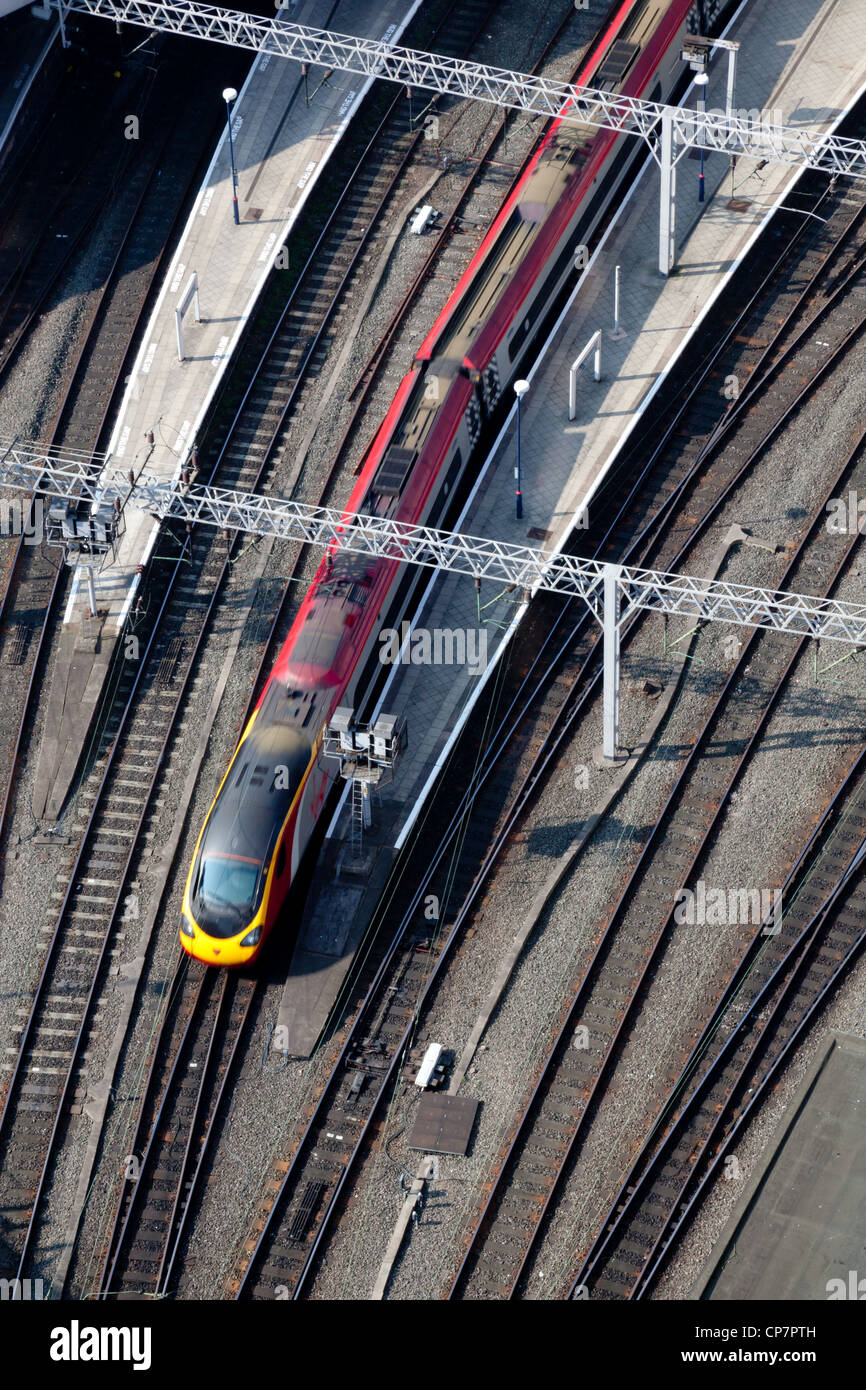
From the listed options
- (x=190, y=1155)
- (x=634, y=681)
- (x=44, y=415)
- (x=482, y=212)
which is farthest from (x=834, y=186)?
(x=190, y=1155)

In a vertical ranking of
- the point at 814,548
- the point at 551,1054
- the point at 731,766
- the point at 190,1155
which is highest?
the point at 814,548

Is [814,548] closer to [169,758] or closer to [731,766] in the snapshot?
[731,766]

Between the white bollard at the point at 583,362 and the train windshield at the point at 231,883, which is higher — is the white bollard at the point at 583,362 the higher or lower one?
the higher one

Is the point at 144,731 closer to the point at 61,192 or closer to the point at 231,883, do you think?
the point at 231,883

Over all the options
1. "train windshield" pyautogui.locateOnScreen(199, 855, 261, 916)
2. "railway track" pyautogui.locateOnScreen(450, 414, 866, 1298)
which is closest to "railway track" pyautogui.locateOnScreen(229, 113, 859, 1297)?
"railway track" pyautogui.locateOnScreen(450, 414, 866, 1298)

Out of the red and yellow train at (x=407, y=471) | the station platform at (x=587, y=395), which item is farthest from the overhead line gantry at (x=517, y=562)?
the station platform at (x=587, y=395)

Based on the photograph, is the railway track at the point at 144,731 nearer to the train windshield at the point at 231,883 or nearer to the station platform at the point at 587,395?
the train windshield at the point at 231,883

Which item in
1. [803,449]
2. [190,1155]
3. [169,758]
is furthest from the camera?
[803,449]
